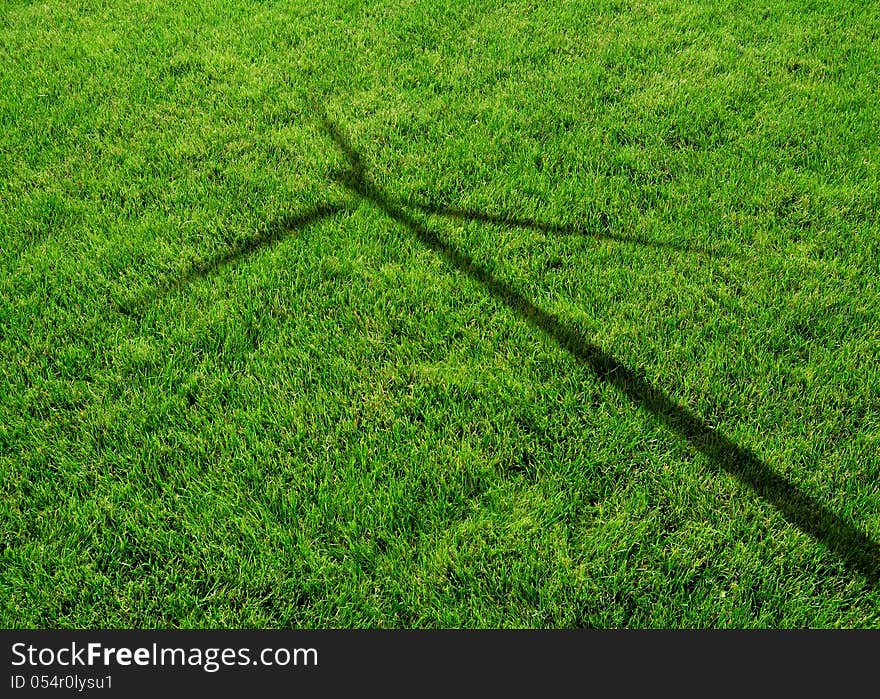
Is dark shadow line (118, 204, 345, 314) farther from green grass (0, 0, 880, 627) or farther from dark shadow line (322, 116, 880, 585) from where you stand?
dark shadow line (322, 116, 880, 585)

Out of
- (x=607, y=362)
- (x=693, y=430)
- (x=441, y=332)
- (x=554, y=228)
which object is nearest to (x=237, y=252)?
(x=441, y=332)

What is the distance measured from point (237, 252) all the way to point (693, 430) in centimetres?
203

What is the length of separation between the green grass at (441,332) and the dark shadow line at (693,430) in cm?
1

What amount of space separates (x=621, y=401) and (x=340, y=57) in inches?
118

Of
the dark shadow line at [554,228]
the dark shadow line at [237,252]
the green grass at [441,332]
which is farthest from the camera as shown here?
the dark shadow line at [554,228]

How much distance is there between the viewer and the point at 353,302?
2.75m

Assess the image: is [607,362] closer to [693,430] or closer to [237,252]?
[693,430]

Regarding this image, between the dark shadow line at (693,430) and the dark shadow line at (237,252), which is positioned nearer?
the dark shadow line at (693,430)

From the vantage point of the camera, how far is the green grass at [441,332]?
1.99 meters

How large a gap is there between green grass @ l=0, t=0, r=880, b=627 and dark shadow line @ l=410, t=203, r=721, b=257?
0.02m

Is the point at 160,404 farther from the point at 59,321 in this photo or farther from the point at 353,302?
the point at 353,302

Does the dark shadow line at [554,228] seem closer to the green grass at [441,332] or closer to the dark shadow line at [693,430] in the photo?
the green grass at [441,332]

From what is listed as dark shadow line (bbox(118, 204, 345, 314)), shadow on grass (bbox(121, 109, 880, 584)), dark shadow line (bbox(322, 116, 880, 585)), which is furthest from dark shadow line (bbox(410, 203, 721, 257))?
dark shadow line (bbox(118, 204, 345, 314))

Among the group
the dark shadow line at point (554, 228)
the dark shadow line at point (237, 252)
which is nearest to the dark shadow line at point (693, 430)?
the dark shadow line at point (554, 228)
